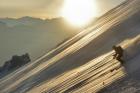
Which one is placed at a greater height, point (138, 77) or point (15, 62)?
point (15, 62)

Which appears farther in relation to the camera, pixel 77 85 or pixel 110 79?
pixel 77 85

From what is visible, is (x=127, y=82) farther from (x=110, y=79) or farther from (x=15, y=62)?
A: (x=15, y=62)

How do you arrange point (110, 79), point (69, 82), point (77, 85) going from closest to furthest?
point (110, 79)
point (77, 85)
point (69, 82)

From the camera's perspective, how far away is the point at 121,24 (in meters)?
42.9

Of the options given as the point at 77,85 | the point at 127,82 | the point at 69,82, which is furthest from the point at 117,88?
the point at 69,82

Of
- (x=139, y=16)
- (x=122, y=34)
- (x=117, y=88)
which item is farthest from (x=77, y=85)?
(x=139, y=16)

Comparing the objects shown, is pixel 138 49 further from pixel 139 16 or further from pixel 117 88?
pixel 139 16

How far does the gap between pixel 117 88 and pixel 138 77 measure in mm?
1095

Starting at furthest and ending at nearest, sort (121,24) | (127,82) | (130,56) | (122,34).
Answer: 1. (121,24)
2. (122,34)
3. (130,56)
4. (127,82)

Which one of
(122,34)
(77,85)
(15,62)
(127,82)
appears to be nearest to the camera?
(127,82)

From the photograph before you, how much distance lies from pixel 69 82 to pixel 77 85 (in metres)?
3.38

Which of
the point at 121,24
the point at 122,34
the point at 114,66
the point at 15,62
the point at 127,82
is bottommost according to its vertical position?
the point at 127,82

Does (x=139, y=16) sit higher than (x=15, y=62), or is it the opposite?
(x=15, y=62)

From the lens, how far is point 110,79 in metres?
23.0
